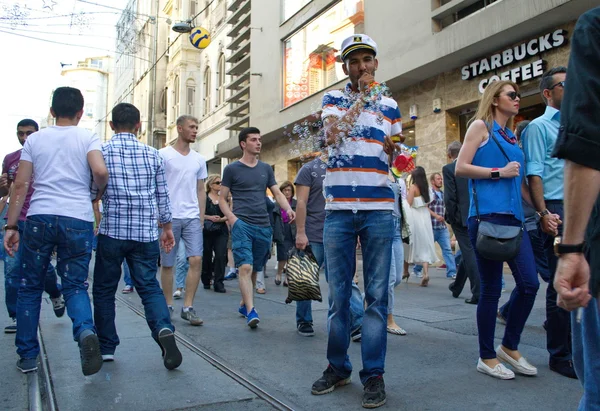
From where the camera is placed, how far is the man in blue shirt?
3627mm

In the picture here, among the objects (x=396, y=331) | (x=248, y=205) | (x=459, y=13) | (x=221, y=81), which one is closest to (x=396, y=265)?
(x=396, y=331)

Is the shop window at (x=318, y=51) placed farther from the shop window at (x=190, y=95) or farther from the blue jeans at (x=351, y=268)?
the shop window at (x=190, y=95)

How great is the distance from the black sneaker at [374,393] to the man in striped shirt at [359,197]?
0.08 m

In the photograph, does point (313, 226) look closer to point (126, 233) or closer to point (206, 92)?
point (126, 233)

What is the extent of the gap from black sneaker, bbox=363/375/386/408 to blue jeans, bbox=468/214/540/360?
3.00 feet

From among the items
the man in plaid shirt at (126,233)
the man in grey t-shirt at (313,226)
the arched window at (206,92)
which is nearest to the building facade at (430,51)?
the man in grey t-shirt at (313,226)

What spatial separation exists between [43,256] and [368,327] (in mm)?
2193

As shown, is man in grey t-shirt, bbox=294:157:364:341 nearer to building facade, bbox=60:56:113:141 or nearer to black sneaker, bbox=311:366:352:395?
black sneaker, bbox=311:366:352:395

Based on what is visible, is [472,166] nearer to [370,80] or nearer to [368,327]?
[370,80]

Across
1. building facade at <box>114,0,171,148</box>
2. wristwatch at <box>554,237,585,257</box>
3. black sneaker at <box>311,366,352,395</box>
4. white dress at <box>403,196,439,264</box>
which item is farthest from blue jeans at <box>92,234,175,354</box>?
building facade at <box>114,0,171,148</box>

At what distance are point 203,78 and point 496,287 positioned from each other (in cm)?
2879

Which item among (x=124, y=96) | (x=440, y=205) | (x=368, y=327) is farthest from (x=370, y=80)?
(x=124, y=96)

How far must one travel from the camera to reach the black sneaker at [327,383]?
3246 millimetres

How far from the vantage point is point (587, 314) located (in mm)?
1685
